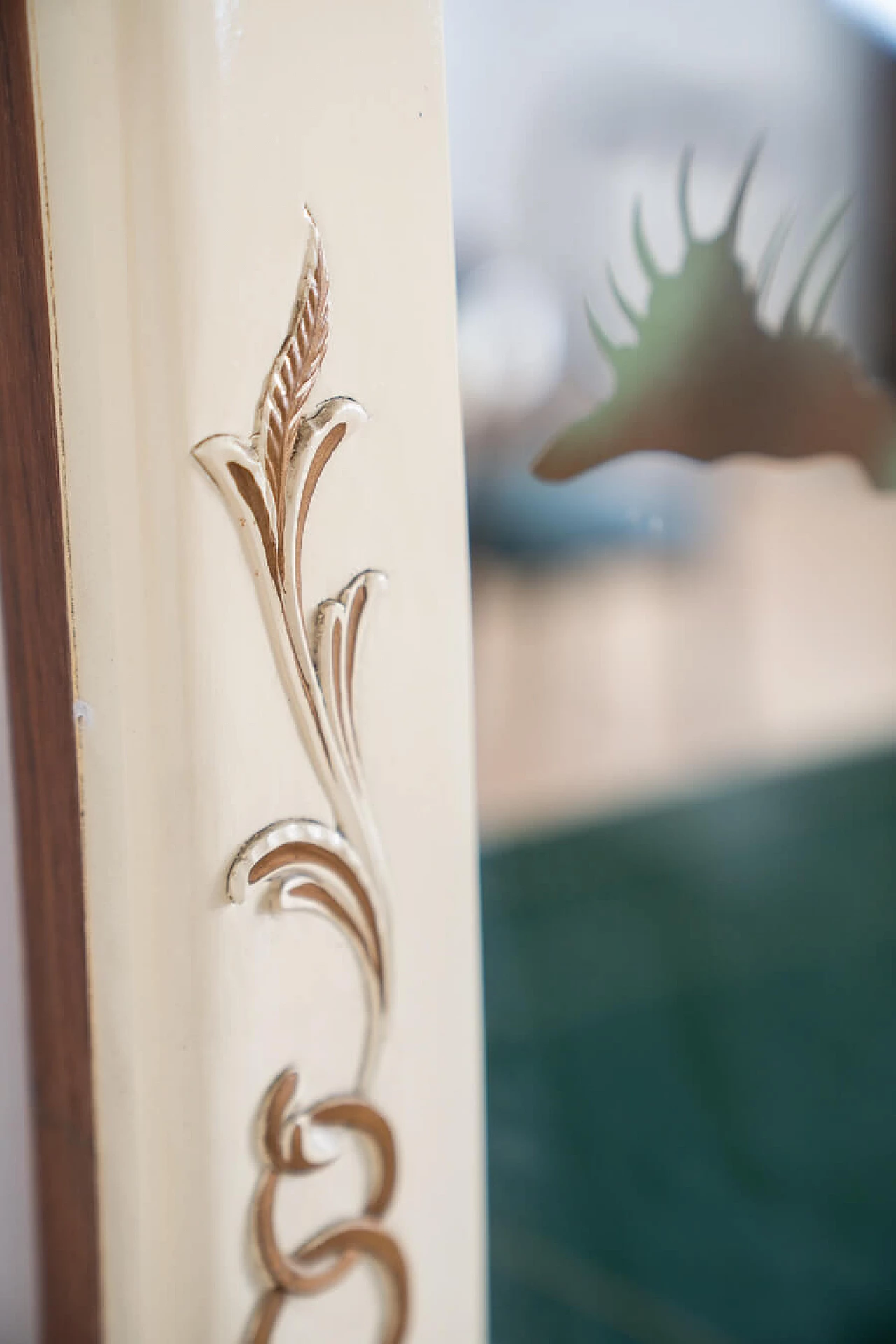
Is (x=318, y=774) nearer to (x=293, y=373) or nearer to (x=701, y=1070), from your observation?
(x=293, y=373)

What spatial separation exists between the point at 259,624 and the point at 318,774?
0.06 m

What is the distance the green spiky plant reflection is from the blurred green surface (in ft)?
0.58

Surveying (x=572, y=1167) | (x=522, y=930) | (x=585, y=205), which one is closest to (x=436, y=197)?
(x=585, y=205)

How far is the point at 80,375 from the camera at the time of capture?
1.05ft

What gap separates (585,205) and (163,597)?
26 centimetres

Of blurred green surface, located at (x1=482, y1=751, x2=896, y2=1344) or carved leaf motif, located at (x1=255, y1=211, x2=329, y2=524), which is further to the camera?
blurred green surface, located at (x1=482, y1=751, x2=896, y2=1344)

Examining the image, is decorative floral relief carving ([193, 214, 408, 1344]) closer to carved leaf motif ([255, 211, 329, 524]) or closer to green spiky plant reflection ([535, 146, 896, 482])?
carved leaf motif ([255, 211, 329, 524])

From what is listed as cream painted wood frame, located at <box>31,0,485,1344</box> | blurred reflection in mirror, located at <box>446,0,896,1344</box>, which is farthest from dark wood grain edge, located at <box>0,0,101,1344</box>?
blurred reflection in mirror, located at <box>446,0,896,1344</box>

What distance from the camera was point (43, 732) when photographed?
14.2 inches

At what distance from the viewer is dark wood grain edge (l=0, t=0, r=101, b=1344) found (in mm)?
326

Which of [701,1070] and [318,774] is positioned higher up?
[318,774]

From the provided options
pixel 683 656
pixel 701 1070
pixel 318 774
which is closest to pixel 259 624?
pixel 318 774

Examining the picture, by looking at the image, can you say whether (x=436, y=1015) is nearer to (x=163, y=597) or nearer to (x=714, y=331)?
(x=163, y=597)

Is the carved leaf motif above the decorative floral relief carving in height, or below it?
above
